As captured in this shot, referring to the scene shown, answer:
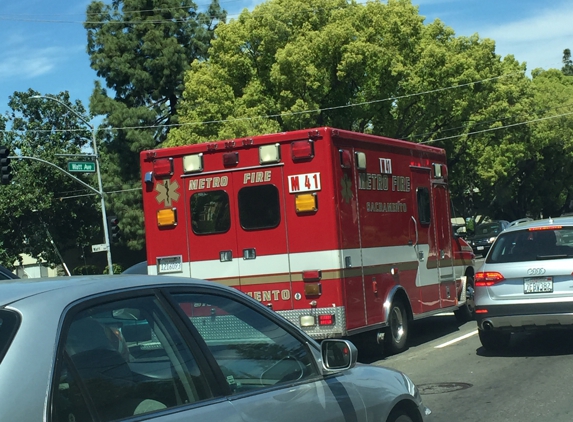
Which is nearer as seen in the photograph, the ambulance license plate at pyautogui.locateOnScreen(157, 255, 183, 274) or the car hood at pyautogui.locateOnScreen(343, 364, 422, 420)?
the car hood at pyautogui.locateOnScreen(343, 364, 422, 420)

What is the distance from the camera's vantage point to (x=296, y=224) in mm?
10242

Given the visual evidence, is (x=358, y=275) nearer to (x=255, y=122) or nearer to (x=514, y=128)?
(x=255, y=122)

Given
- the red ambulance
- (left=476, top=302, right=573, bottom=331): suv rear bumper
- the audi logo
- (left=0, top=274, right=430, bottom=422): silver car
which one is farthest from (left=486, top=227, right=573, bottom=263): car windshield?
(left=0, top=274, right=430, bottom=422): silver car

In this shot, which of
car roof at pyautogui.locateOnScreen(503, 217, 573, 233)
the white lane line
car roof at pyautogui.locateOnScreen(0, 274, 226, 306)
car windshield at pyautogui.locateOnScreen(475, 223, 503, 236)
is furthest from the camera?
car windshield at pyautogui.locateOnScreen(475, 223, 503, 236)

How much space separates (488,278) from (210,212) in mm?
3754

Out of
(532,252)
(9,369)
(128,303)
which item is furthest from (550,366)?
(9,369)

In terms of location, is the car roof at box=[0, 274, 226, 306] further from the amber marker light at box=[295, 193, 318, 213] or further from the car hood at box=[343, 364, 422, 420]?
the amber marker light at box=[295, 193, 318, 213]

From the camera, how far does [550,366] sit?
31.3 feet

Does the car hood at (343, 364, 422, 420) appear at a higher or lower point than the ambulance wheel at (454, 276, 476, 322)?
higher

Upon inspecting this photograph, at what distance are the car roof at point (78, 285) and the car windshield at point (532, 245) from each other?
24.5 ft

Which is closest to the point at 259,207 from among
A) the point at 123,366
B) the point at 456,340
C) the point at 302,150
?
the point at 302,150

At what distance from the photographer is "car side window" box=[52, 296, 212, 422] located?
2.76 m

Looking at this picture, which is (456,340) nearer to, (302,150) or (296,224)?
(296,224)

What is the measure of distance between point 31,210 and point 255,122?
2006 cm
